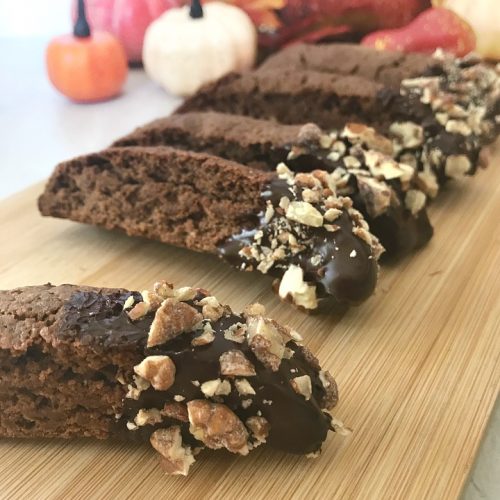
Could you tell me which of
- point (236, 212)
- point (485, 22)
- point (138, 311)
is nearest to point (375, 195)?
point (236, 212)

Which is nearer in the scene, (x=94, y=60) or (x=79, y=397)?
(x=79, y=397)

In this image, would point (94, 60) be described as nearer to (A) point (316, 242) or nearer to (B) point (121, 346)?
(A) point (316, 242)

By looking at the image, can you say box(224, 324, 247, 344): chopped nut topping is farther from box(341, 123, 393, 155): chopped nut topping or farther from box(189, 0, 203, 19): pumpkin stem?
box(189, 0, 203, 19): pumpkin stem

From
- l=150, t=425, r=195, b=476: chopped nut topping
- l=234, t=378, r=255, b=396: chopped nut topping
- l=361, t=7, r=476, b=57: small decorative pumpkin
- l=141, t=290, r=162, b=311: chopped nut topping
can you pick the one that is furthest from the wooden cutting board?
l=361, t=7, r=476, b=57: small decorative pumpkin

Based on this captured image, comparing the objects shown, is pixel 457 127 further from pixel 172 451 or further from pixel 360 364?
pixel 172 451

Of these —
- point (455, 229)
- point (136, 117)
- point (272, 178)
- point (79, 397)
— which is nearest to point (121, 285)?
point (272, 178)

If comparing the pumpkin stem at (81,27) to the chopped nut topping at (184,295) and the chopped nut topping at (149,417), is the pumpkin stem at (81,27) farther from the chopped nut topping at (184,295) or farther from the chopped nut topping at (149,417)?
the chopped nut topping at (149,417)

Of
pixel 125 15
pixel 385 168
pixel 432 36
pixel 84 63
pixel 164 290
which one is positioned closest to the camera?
pixel 164 290
